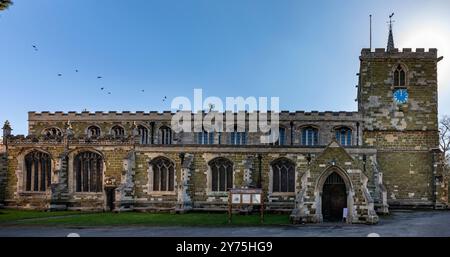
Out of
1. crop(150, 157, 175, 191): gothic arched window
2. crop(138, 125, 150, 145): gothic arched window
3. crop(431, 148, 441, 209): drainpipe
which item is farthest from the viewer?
crop(138, 125, 150, 145): gothic arched window

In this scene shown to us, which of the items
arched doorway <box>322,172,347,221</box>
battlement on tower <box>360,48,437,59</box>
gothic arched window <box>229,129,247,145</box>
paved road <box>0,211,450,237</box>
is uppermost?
battlement on tower <box>360,48,437,59</box>

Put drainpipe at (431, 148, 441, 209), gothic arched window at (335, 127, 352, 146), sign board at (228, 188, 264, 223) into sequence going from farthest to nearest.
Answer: gothic arched window at (335, 127, 352, 146)
drainpipe at (431, 148, 441, 209)
sign board at (228, 188, 264, 223)

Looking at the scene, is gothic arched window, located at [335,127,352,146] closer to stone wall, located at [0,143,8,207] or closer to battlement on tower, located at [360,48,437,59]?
battlement on tower, located at [360,48,437,59]

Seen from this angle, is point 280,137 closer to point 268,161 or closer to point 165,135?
point 268,161

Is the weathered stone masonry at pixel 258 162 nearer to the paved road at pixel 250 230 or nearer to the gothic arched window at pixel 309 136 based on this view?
the gothic arched window at pixel 309 136

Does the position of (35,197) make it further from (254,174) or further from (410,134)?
(410,134)

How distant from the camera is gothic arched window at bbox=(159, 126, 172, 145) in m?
47.8

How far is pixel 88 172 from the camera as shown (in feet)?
123

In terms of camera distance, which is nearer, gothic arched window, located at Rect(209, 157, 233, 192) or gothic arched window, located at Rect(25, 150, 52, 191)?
gothic arched window, located at Rect(209, 157, 233, 192)

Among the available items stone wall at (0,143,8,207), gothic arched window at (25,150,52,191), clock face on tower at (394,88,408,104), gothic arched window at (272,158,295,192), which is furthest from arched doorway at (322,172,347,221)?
stone wall at (0,143,8,207)

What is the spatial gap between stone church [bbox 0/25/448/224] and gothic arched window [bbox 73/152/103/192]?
0.25 feet

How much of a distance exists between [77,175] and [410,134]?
28.3 meters
